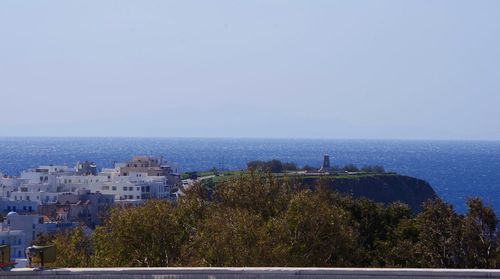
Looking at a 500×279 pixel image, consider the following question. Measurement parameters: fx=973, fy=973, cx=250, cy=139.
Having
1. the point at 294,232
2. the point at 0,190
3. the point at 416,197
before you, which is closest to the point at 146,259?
the point at 294,232

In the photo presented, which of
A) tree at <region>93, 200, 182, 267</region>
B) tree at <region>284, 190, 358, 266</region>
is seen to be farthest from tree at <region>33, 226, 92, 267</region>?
tree at <region>284, 190, 358, 266</region>

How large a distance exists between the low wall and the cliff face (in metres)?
91.3

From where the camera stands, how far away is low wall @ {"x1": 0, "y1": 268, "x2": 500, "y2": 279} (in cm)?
1168

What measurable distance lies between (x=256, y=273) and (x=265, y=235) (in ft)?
16.1

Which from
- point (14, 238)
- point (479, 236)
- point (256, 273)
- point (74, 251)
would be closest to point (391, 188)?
point (14, 238)

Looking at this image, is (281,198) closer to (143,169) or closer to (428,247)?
(428,247)

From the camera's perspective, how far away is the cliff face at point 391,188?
343ft

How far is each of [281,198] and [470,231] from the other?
4283 millimetres

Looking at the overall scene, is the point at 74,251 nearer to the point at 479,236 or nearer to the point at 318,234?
the point at 318,234

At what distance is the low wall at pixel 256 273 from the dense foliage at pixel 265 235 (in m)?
3.68

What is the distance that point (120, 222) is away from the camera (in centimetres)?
A: 1822

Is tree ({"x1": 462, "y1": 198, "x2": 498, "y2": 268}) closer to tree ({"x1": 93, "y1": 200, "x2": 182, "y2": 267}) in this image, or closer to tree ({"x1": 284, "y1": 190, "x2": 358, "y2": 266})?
tree ({"x1": 284, "y1": 190, "x2": 358, "y2": 266})

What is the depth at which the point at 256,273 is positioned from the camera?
11961mm

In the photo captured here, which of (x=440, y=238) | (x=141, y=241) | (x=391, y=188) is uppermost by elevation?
(x=141, y=241)
